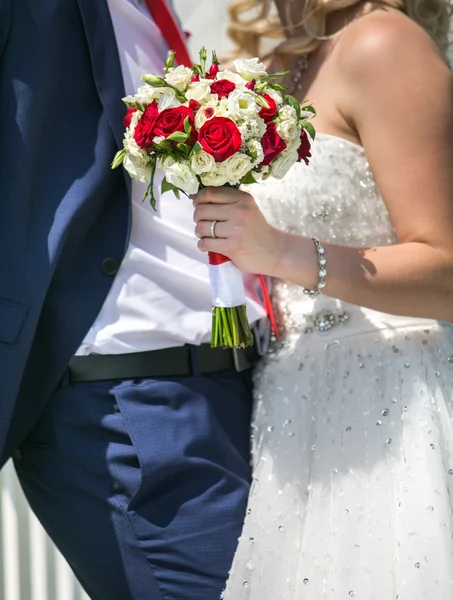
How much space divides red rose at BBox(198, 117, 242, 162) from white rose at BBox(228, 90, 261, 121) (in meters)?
0.02

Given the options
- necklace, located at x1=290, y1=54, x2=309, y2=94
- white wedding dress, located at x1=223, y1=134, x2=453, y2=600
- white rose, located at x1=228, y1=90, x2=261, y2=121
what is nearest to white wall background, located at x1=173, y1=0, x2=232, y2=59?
necklace, located at x1=290, y1=54, x2=309, y2=94

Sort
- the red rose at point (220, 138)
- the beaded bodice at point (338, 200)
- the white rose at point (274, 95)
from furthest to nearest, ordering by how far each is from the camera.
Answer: the beaded bodice at point (338, 200) → the white rose at point (274, 95) → the red rose at point (220, 138)

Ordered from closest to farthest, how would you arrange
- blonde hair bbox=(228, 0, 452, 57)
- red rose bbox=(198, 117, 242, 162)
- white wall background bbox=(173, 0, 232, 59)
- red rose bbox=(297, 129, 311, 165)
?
red rose bbox=(198, 117, 242, 162), red rose bbox=(297, 129, 311, 165), blonde hair bbox=(228, 0, 452, 57), white wall background bbox=(173, 0, 232, 59)

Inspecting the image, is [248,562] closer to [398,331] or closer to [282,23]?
[398,331]

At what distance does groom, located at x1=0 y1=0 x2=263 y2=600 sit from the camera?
198 centimetres

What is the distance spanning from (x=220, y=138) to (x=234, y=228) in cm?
23

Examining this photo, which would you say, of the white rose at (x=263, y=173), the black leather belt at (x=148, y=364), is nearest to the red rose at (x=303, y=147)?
the white rose at (x=263, y=173)

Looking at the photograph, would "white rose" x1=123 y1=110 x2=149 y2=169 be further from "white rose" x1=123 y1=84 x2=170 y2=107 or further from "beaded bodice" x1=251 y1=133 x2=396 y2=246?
"beaded bodice" x1=251 y1=133 x2=396 y2=246

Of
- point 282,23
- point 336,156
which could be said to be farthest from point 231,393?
point 282,23

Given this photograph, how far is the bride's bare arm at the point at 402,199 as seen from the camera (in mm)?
2002

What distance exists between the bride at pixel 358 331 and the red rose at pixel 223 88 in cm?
20

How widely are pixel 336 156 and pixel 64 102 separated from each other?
645 millimetres

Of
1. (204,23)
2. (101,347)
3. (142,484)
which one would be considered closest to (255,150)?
(101,347)

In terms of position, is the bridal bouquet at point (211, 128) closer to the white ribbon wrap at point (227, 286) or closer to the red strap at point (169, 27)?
the white ribbon wrap at point (227, 286)
